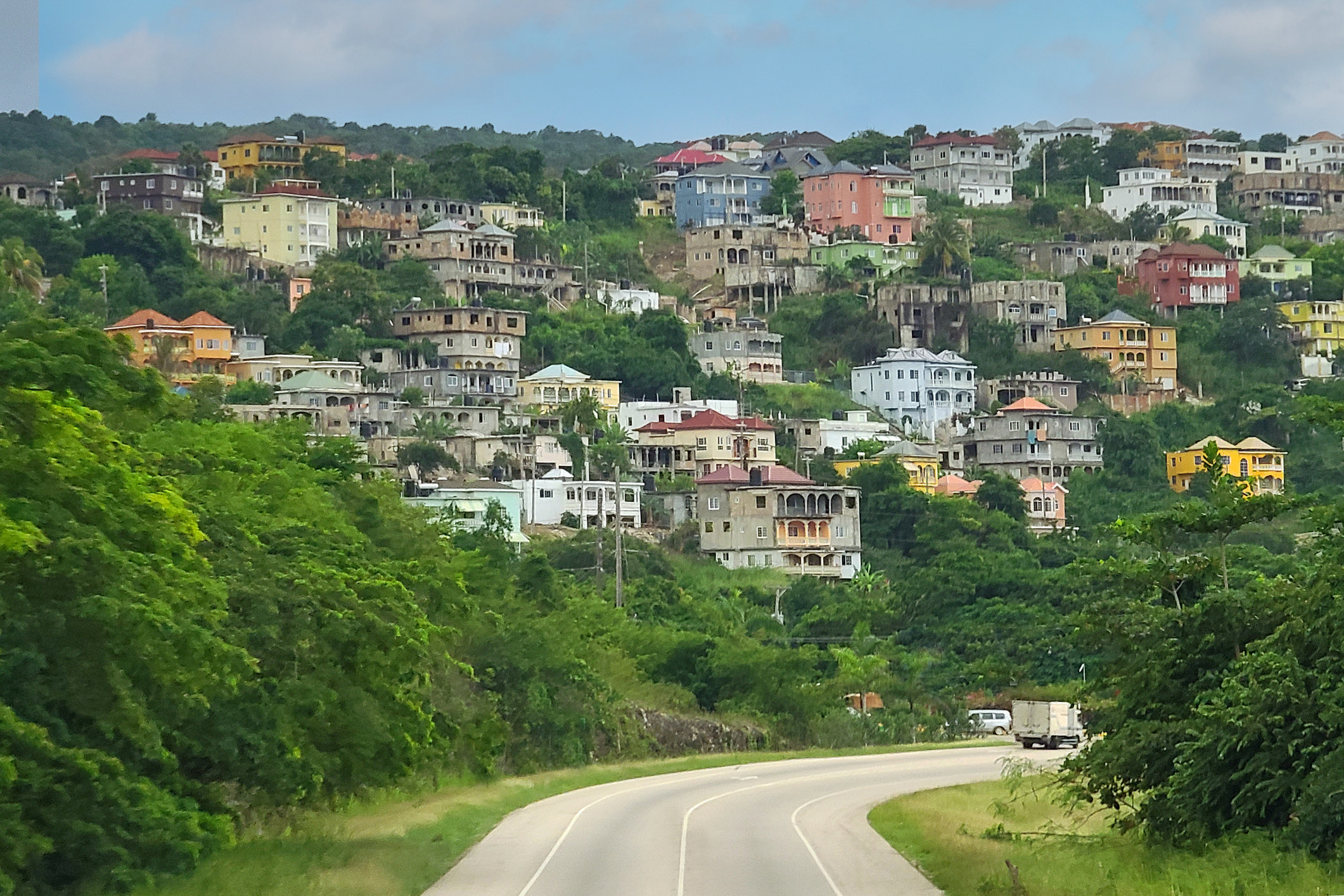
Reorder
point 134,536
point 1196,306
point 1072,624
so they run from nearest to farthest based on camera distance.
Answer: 1. point 134,536
2. point 1072,624
3. point 1196,306

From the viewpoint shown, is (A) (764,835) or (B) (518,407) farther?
(B) (518,407)

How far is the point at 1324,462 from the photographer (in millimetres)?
134125

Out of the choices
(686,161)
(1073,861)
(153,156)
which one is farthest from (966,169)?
(1073,861)

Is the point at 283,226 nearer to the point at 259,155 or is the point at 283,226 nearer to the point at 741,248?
the point at 259,155

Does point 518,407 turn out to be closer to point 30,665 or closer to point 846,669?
point 846,669

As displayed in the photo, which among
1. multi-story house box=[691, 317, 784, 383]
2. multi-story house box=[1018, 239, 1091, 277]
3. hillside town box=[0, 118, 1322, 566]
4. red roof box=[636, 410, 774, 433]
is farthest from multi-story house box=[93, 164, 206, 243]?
multi-story house box=[1018, 239, 1091, 277]

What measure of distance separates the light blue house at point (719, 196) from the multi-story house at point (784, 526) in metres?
47.9

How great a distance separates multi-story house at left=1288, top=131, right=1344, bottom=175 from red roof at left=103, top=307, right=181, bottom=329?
329 feet

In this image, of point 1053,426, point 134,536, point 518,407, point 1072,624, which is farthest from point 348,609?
point 1053,426

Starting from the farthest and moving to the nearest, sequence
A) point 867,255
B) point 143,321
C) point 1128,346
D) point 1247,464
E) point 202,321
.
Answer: point 867,255 → point 1128,346 → point 1247,464 → point 202,321 → point 143,321

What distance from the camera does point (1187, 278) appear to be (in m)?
158

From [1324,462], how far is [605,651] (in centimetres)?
7882

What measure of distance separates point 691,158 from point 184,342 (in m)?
67.0

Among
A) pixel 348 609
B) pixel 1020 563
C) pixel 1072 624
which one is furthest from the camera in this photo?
pixel 1020 563
